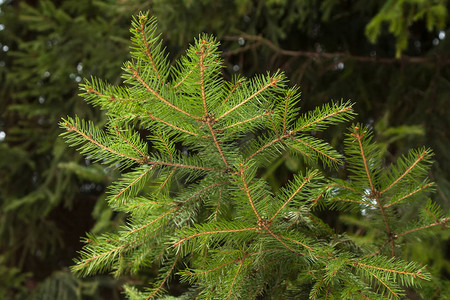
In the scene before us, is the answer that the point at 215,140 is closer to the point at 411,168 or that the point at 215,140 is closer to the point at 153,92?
the point at 153,92

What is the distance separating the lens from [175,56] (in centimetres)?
299

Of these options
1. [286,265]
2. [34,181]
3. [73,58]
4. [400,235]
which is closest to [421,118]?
[400,235]

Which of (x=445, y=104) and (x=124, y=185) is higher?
(x=445, y=104)

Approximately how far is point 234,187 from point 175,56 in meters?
2.31

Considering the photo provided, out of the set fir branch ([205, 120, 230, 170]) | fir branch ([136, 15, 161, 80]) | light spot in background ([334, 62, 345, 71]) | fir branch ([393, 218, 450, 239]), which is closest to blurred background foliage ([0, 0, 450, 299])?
light spot in background ([334, 62, 345, 71])

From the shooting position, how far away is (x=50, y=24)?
3.28 metres

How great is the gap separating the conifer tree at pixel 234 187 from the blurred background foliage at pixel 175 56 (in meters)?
0.96

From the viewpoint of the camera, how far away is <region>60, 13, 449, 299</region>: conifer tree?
2.61 ft

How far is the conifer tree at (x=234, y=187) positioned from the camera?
0.80 m

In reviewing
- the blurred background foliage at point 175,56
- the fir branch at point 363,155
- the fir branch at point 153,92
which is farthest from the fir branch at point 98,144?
the blurred background foliage at point 175,56

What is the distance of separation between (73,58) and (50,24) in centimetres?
31

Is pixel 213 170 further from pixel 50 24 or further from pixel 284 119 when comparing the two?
pixel 50 24

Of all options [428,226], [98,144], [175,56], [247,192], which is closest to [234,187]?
[247,192]

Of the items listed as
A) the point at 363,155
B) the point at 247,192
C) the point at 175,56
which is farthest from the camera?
the point at 175,56
